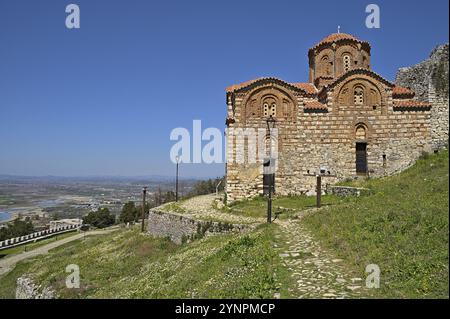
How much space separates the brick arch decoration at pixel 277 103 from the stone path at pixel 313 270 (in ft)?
43.4

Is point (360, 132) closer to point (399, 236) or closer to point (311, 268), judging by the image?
point (399, 236)

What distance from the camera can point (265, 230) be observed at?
13695 millimetres

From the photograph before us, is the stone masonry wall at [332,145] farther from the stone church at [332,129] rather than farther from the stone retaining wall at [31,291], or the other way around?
Result: the stone retaining wall at [31,291]

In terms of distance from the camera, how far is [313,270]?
8344 millimetres

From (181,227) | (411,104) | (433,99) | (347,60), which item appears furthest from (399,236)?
(347,60)

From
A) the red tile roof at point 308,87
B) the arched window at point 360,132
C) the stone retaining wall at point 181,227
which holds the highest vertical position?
the red tile roof at point 308,87

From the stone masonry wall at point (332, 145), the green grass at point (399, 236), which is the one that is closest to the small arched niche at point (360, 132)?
the stone masonry wall at point (332, 145)

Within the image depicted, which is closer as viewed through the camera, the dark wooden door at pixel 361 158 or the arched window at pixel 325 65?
the dark wooden door at pixel 361 158

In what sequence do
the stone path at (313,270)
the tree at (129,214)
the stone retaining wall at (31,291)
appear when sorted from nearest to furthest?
the stone path at (313,270) < the stone retaining wall at (31,291) < the tree at (129,214)

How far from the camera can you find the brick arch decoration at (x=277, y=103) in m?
24.3
